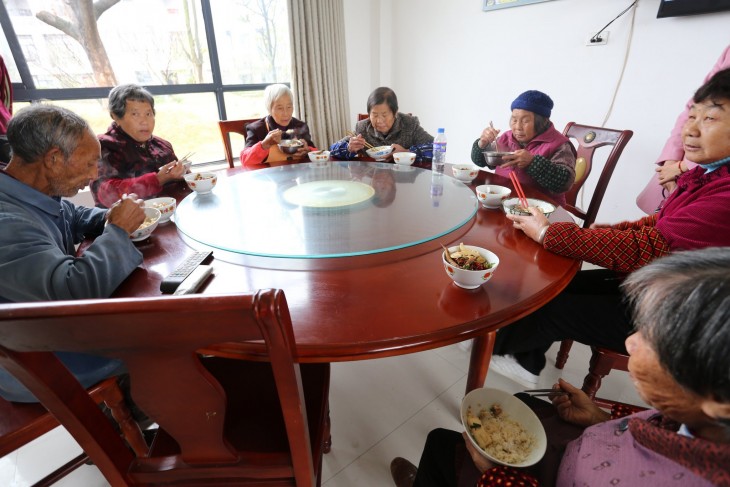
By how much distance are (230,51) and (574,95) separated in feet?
10.3

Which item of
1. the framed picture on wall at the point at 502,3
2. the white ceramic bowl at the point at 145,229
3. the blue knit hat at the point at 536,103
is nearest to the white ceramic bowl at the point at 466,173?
the blue knit hat at the point at 536,103

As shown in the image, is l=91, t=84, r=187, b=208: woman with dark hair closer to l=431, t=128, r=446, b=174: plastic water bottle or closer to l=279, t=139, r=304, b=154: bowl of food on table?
l=279, t=139, r=304, b=154: bowl of food on table

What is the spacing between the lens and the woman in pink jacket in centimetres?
152

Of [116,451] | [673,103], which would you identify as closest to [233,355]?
[116,451]

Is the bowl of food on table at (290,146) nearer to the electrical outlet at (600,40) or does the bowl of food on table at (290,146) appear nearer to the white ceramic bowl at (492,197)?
the white ceramic bowl at (492,197)

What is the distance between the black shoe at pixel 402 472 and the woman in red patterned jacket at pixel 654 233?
67 centimetres

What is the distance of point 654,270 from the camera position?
52 centimetres

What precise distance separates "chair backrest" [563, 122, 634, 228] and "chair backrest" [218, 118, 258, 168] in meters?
2.25

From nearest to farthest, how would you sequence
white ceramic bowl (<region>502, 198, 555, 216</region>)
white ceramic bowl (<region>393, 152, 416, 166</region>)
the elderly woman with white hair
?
1. white ceramic bowl (<region>502, 198, 555, 216</region>)
2. white ceramic bowl (<region>393, 152, 416, 166</region>)
3. the elderly woman with white hair

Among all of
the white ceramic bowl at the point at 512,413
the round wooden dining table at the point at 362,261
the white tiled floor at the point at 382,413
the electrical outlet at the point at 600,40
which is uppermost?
the electrical outlet at the point at 600,40

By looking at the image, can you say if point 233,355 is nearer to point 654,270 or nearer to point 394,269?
point 394,269

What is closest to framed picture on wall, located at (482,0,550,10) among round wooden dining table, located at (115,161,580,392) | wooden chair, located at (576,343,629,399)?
round wooden dining table, located at (115,161,580,392)

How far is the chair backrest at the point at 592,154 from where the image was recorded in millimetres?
1787

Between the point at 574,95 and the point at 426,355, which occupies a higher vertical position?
the point at 574,95
